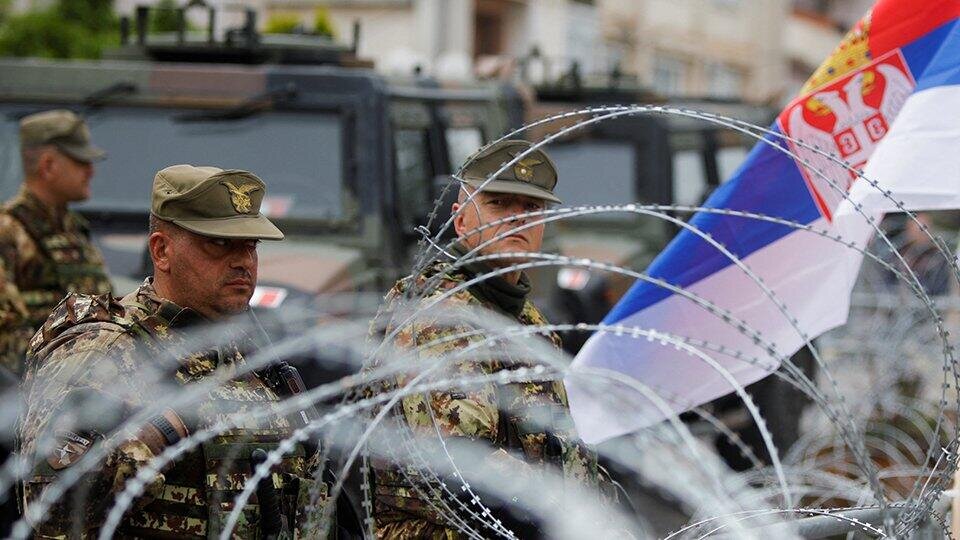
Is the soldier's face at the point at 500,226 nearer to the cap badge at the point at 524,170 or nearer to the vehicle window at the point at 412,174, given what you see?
the cap badge at the point at 524,170

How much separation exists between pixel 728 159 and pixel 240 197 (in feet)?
25.3

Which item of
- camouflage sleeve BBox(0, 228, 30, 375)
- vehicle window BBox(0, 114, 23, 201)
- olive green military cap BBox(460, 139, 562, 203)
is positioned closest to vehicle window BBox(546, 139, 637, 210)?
vehicle window BBox(0, 114, 23, 201)

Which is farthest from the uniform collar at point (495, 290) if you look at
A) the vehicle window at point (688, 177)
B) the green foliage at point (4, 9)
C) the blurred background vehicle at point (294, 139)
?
the green foliage at point (4, 9)

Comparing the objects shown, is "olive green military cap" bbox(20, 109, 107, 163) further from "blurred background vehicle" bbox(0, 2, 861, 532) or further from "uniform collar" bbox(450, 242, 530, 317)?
"uniform collar" bbox(450, 242, 530, 317)

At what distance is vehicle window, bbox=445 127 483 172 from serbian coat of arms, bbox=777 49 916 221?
3298 mm

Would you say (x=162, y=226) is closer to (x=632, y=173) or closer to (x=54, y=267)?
(x=54, y=267)

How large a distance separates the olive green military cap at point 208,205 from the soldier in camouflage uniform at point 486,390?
350 millimetres

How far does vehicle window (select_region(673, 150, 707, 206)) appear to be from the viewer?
10.1 m

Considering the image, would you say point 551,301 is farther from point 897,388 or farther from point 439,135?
point 897,388

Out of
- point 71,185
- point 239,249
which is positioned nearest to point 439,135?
point 71,185

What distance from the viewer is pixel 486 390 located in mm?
3309

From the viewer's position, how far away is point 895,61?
4.31m

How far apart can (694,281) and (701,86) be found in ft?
74.3

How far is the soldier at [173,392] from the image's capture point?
280cm
